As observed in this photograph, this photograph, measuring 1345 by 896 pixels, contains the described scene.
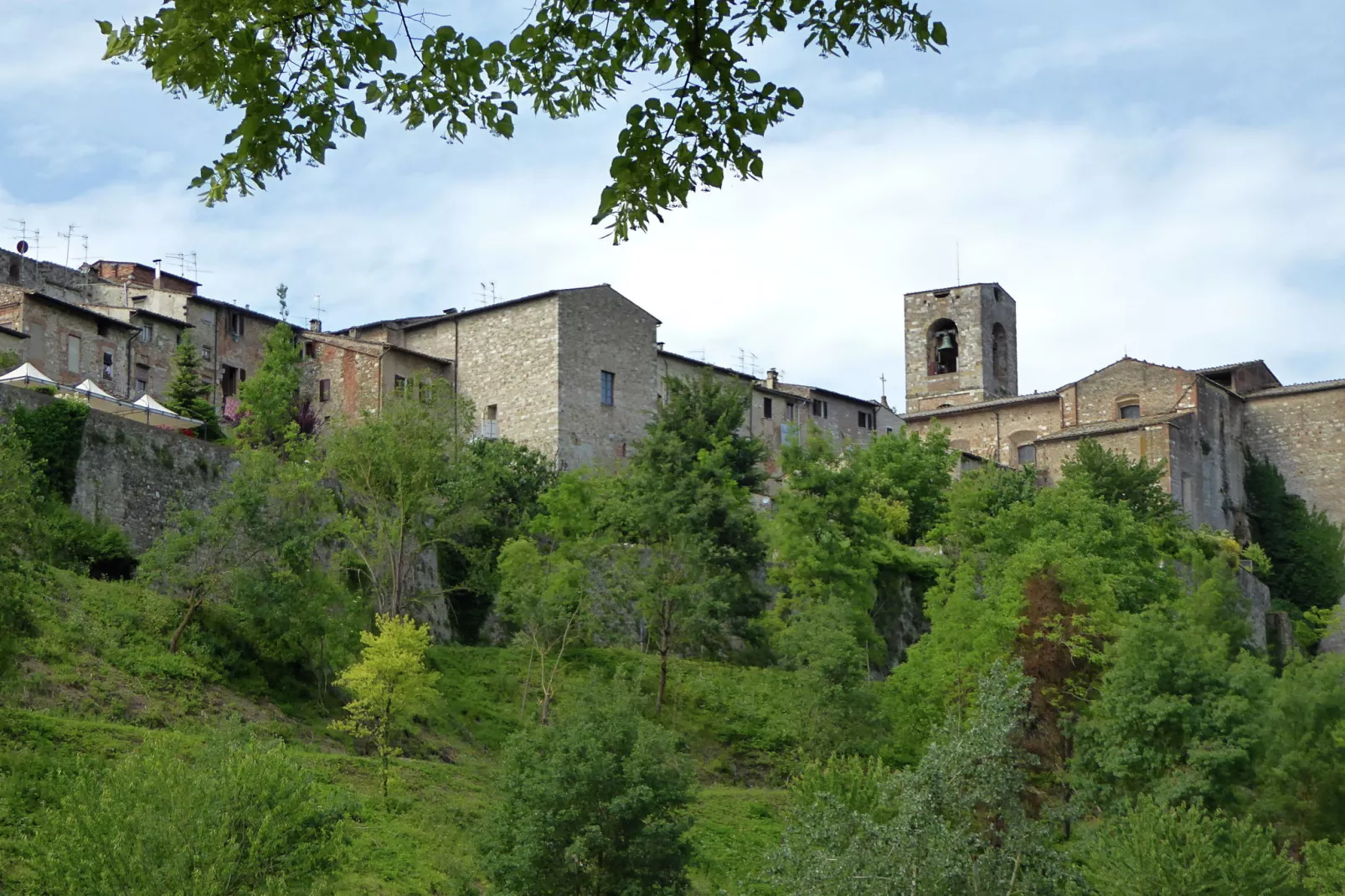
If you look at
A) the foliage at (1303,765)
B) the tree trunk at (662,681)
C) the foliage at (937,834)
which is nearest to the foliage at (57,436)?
the tree trunk at (662,681)

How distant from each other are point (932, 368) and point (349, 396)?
2822cm

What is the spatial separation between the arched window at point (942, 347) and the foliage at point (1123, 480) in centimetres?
1794

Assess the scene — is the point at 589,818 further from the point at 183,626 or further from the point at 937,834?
the point at 183,626

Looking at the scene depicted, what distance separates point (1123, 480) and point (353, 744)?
101 feet

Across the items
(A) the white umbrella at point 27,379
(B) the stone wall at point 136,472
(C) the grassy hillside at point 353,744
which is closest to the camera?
(C) the grassy hillside at point 353,744

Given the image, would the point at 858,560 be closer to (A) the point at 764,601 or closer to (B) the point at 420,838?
(A) the point at 764,601

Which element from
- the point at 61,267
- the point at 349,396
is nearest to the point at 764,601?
the point at 349,396

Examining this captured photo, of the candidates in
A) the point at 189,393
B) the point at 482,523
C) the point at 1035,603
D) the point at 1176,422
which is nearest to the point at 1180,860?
the point at 1035,603

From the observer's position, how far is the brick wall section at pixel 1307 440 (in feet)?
214

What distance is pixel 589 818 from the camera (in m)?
23.8

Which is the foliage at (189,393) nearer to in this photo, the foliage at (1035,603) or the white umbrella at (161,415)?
the white umbrella at (161,415)

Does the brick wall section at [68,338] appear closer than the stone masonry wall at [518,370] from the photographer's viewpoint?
Yes

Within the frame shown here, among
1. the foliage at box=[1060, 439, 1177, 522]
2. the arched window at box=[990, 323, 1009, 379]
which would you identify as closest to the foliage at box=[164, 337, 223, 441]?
the foliage at box=[1060, 439, 1177, 522]

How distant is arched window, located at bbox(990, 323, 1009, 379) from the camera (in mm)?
73688
